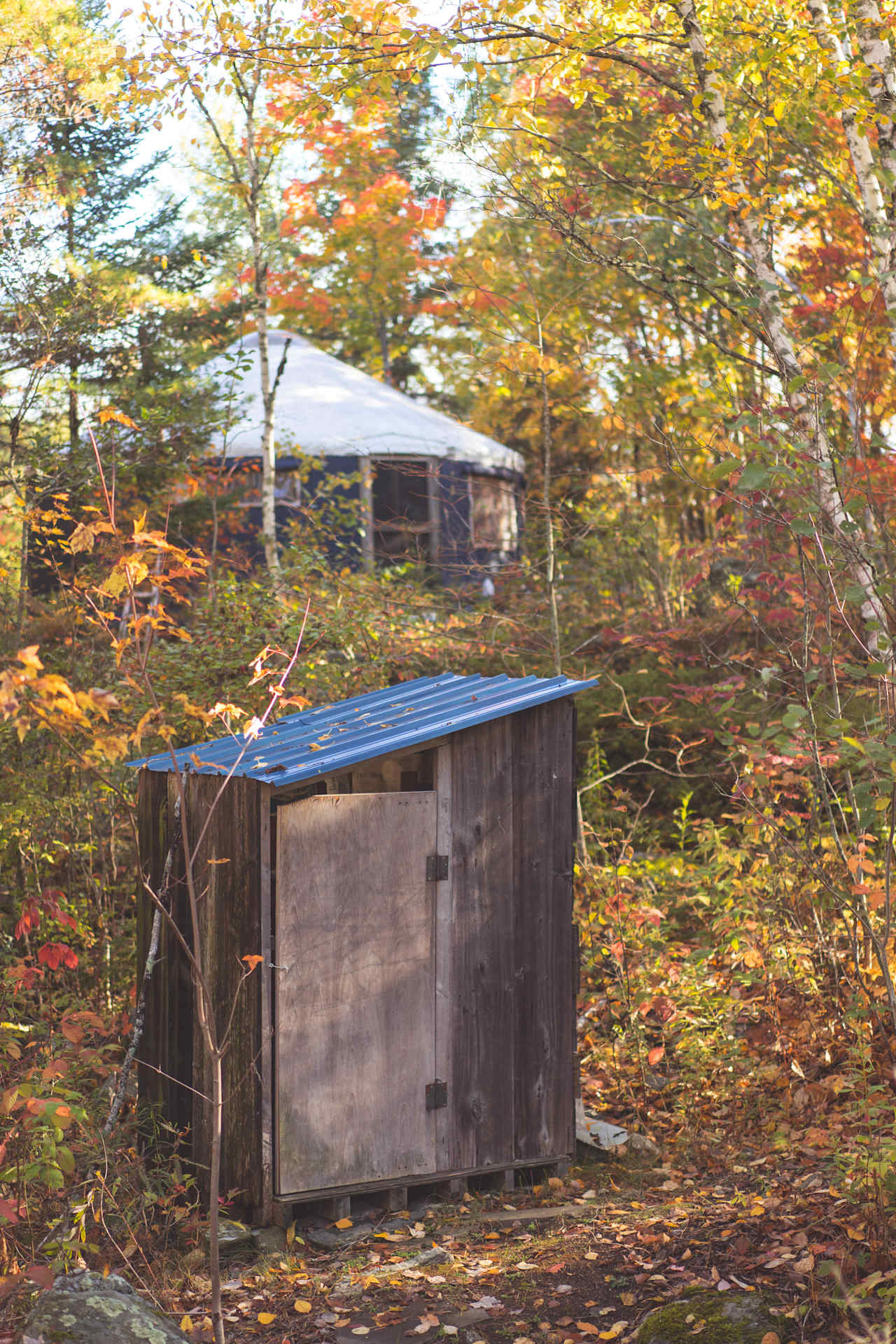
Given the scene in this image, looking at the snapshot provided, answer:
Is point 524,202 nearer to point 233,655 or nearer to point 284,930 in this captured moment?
point 233,655

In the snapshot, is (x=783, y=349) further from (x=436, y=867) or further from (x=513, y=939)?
(x=513, y=939)

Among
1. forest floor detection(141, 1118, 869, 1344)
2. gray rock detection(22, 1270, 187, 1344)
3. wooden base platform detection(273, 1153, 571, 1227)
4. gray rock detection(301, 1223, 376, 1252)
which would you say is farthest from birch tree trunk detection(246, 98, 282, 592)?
gray rock detection(22, 1270, 187, 1344)

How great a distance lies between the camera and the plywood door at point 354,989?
4.84 m

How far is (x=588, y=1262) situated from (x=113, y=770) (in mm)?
4472

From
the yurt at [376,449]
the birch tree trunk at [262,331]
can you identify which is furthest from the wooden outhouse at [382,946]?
the yurt at [376,449]

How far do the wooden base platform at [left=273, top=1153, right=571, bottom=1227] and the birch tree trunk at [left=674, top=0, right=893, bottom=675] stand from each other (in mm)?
2815

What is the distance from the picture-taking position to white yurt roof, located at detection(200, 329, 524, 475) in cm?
1554

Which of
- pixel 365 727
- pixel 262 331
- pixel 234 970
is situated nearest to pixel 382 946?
pixel 234 970

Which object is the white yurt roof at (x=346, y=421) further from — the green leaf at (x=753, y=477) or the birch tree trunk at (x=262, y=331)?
the green leaf at (x=753, y=477)

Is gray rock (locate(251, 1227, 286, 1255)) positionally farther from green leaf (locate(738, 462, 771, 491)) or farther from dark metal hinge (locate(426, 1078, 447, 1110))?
green leaf (locate(738, 462, 771, 491))

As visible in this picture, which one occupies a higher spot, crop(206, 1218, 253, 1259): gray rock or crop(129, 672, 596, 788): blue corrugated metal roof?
crop(129, 672, 596, 788): blue corrugated metal roof

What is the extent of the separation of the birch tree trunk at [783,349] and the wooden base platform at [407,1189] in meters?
2.82

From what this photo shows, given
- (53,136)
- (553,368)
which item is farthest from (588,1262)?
(53,136)

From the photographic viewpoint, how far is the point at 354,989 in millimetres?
4992
